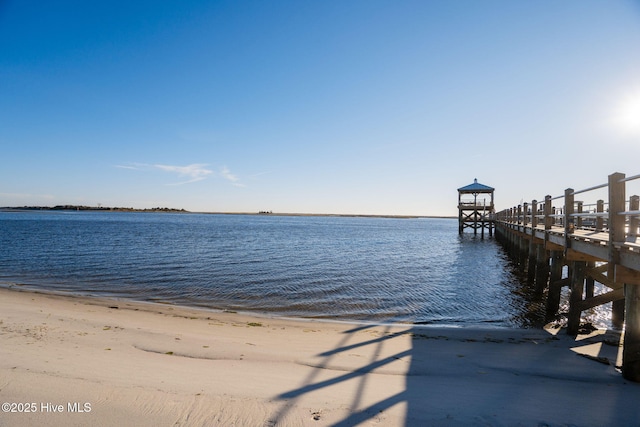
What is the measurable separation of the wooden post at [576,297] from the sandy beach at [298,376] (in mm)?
425

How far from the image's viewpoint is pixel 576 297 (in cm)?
828

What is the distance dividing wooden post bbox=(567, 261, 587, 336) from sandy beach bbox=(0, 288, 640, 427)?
425 millimetres

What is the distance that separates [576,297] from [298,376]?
707cm

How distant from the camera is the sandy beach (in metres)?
4.04

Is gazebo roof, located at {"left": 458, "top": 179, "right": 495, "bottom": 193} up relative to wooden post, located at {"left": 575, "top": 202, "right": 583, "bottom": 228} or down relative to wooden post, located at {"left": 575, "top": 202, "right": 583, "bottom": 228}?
up

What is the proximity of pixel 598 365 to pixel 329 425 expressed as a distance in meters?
5.38

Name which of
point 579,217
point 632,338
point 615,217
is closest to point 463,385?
point 632,338

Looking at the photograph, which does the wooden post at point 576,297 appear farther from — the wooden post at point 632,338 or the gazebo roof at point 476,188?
the gazebo roof at point 476,188

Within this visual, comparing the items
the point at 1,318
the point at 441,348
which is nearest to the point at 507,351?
the point at 441,348

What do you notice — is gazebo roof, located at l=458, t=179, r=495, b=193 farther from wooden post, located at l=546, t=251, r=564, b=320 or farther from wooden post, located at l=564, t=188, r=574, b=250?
wooden post, located at l=564, t=188, r=574, b=250

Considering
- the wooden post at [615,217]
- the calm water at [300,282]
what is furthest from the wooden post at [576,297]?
the wooden post at [615,217]

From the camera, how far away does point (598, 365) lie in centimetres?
618

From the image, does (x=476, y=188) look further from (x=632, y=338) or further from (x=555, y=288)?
(x=632, y=338)

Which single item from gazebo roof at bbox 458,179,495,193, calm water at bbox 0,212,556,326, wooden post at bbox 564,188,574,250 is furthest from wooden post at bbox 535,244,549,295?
gazebo roof at bbox 458,179,495,193
